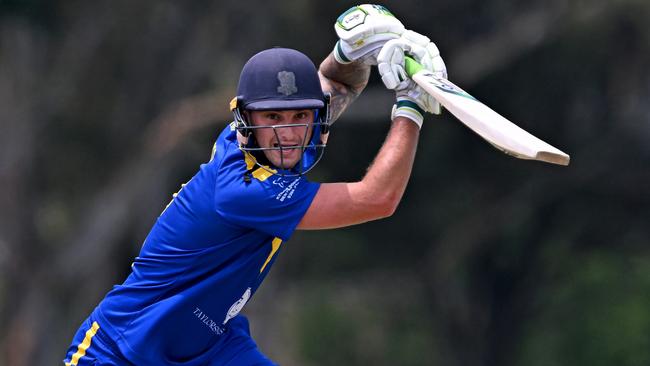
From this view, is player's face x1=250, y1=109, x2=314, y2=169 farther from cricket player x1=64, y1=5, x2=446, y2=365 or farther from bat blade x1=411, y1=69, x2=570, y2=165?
bat blade x1=411, y1=69, x2=570, y2=165

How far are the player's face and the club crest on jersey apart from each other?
8 cm

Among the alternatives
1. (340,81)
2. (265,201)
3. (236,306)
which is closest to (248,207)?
(265,201)

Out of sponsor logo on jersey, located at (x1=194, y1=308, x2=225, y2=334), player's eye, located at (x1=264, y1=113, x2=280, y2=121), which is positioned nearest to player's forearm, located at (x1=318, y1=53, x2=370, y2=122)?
player's eye, located at (x1=264, y1=113, x2=280, y2=121)

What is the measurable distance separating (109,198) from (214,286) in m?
11.3

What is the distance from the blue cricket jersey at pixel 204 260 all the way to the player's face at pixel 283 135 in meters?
0.07

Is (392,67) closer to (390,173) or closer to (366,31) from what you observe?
(366,31)

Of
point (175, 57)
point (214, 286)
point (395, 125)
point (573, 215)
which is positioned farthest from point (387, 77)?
point (573, 215)

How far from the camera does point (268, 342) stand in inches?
717

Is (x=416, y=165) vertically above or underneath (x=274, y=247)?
underneath

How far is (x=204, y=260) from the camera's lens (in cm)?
560

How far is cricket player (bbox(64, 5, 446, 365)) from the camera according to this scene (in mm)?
5457

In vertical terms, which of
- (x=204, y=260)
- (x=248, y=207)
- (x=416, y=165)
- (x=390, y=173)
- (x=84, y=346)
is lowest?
(x=84, y=346)

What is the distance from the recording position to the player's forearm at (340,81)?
6211mm

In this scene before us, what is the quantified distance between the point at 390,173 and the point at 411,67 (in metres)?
0.43
